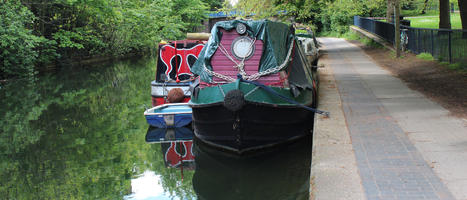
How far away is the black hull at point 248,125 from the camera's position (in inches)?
431

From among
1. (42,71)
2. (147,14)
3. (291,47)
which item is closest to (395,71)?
(291,47)

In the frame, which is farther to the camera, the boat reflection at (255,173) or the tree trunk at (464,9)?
the tree trunk at (464,9)

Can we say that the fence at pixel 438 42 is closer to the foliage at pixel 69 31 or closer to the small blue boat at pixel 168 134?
the small blue boat at pixel 168 134

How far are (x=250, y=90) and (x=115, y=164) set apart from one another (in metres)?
3.44

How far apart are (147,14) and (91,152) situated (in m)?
41.3

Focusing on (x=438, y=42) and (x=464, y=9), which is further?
(x=464, y=9)

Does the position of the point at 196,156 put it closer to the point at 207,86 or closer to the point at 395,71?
the point at 207,86

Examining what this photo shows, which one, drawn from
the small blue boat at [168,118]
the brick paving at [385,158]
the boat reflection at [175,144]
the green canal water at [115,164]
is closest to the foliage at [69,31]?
the green canal water at [115,164]

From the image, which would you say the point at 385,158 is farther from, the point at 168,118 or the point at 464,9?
the point at 464,9

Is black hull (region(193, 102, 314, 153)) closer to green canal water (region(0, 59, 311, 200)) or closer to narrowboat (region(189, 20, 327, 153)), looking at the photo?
narrowboat (region(189, 20, 327, 153))

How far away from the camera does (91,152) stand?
42.0 feet

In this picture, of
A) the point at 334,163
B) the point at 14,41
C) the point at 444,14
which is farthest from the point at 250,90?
the point at 14,41

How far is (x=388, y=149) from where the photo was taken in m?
8.34

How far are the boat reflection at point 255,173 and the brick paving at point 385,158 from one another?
4.31 ft
